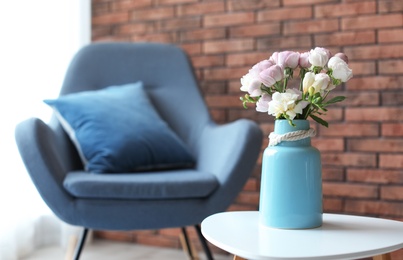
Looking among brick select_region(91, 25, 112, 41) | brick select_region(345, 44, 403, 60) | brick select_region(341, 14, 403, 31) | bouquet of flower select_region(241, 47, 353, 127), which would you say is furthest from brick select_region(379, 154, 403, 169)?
brick select_region(91, 25, 112, 41)

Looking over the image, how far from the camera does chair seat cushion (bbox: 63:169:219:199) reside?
6.03ft

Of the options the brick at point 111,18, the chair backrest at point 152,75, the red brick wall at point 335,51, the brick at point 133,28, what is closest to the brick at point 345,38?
the red brick wall at point 335,51

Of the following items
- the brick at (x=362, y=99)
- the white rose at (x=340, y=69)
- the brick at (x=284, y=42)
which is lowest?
the brick at (x=362, y=99)

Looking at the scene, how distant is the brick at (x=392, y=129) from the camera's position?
228 cm

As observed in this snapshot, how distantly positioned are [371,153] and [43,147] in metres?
1.28

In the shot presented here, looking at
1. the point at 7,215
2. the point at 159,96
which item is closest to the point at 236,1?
the point at 159,96

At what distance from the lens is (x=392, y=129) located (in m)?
2.29

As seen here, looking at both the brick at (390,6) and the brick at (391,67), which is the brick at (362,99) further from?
the brick at (390,6)

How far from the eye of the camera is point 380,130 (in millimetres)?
2318

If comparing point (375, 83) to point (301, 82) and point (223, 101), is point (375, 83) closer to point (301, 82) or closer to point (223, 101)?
point (223, 101)

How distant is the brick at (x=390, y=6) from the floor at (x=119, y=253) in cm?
124

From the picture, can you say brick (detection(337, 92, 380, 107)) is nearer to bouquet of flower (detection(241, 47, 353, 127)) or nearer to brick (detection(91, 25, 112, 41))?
bouquet of flower (detection(241, 47, 353, 127))

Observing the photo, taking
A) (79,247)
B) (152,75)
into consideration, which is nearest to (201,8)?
(152,75)

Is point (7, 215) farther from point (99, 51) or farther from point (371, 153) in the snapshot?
point (371, 153)
